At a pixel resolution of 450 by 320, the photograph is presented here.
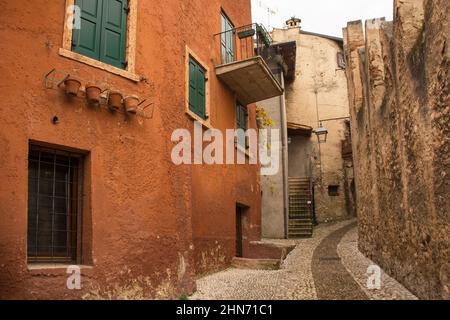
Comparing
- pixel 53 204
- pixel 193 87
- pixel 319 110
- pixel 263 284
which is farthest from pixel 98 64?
pixel 319 110

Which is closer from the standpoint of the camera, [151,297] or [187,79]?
[151,297]

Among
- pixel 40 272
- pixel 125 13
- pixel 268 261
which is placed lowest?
pixel 268 261

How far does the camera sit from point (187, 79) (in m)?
A: 8.84

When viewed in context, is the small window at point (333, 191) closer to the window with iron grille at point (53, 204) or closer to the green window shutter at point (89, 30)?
the green window shutter at point (89, 30)

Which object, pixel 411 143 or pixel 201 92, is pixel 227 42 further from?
pixel 411 143

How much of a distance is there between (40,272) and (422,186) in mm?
4776

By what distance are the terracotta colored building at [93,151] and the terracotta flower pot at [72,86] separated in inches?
0.6

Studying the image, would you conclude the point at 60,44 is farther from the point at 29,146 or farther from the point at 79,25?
the point at 29,146

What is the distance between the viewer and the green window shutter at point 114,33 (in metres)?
6.52

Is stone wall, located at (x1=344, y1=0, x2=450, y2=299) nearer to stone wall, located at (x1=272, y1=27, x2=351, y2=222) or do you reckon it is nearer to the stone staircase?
the stone staircase

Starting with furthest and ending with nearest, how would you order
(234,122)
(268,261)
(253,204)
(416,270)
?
(253,204) < (234,122) < (268,261) < (416,270)

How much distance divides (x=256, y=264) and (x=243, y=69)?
4.56 meters

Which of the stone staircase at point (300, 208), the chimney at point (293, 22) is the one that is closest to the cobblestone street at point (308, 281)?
the stone staircase at point (300, 208)

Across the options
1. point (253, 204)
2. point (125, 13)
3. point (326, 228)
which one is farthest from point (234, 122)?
point (326, 228)
